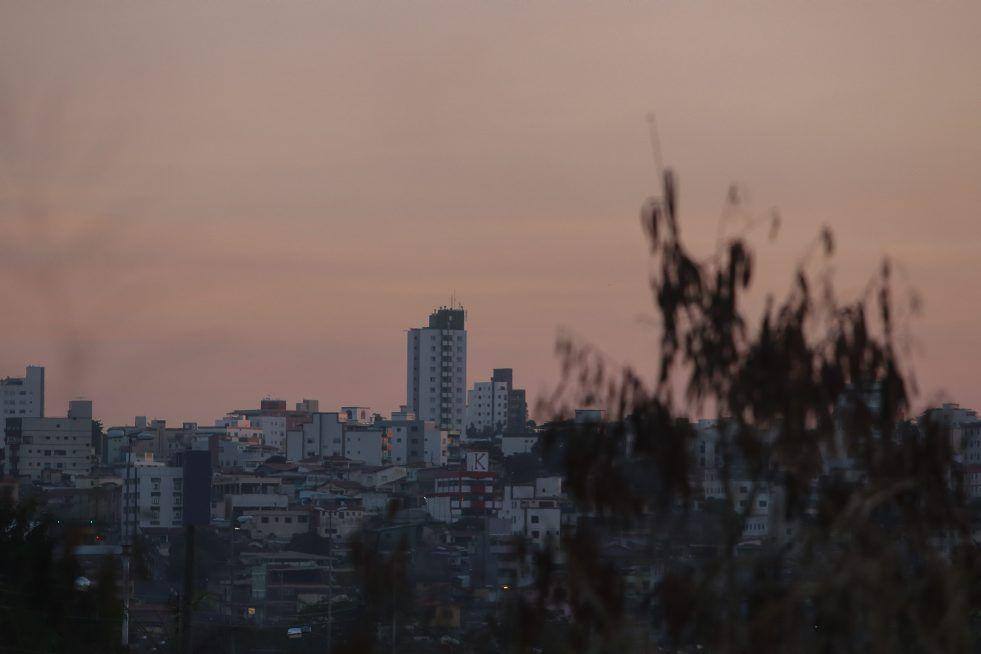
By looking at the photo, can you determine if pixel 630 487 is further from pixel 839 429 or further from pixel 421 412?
pixel 421 412

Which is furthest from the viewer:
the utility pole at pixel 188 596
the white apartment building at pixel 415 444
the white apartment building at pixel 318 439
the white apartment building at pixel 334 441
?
the white apartment building at pixel 318 439

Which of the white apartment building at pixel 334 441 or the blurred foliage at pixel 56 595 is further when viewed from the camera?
the white apartment building at pixel 334 441

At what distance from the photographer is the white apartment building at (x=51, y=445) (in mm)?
69875

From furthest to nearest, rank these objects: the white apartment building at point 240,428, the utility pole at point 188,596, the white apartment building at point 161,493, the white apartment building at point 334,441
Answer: the white apartment building at point 240,428, the white apartment building at point 334,441, the white apartment building at point 161,493, the utility pole at point 188,596

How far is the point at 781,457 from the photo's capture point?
4891 millimetres

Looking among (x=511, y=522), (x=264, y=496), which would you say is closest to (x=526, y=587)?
(x=511, y=522)

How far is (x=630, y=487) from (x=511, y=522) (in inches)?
1274

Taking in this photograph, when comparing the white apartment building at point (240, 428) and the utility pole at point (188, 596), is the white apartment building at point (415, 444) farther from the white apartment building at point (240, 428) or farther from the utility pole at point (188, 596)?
the utility pole at point (188, 596)

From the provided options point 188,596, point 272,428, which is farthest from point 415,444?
point 188,596

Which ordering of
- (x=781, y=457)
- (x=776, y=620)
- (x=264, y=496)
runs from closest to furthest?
(x=776, y=620)
(x=781, y=457)
(x=264, y=496)

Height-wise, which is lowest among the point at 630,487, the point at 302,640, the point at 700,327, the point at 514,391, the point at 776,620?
the point at 302,640

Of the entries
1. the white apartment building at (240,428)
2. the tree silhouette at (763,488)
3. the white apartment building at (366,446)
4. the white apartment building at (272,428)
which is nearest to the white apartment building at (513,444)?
the white apartment building at (366,446)

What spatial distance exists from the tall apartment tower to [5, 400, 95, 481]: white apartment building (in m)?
33.8

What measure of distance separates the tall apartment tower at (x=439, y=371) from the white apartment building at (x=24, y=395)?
24.3 meters
